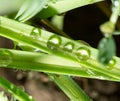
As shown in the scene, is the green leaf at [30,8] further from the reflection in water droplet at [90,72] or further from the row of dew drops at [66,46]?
the reflection in water droplet at [90,72]

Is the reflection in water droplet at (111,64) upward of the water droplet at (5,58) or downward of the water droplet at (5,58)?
upward

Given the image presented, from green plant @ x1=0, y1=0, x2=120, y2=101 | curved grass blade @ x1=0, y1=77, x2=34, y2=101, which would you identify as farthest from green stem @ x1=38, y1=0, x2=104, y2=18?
curved grass blade @ x1=0, y1=77, x2=34, y2=101

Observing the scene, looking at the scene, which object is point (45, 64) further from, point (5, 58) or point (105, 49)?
point (105, 49)

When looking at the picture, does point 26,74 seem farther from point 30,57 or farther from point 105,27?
point 105,27

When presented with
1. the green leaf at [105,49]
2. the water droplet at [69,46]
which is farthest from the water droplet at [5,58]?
the green leaf at [105,49]

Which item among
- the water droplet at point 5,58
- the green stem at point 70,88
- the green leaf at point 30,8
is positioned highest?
the green leaf at point 30,8

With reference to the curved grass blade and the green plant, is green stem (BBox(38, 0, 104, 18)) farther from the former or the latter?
the curved grass blade
